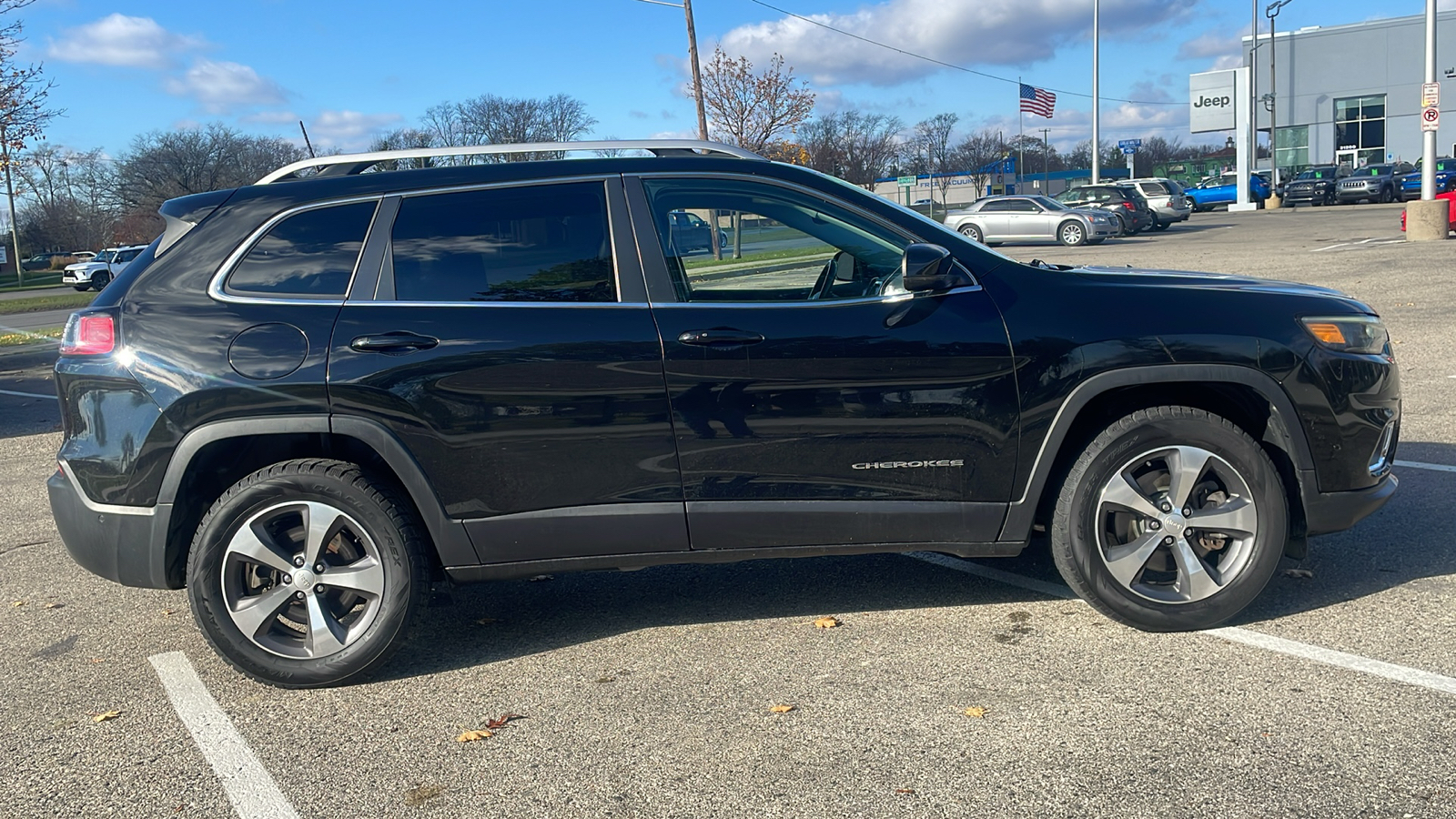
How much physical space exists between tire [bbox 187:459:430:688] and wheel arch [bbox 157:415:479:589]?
0.10 metres

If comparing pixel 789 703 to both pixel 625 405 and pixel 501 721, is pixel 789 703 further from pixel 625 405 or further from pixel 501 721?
pixel 625 405

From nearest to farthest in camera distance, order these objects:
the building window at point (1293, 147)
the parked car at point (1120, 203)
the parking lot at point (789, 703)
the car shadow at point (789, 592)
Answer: the parking lot at point (789, 703) → the car shadow at point (789, 592) → the parked car at point (1120, 203) → the building window at point (1293, 147)

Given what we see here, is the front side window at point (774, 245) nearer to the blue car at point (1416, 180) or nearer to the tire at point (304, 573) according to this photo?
the tire at point (304, 573)

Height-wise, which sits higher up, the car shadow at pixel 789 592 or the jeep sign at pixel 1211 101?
the jeep sign at pixel 1211 101

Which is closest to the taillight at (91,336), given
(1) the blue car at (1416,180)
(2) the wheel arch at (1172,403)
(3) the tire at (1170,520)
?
(2) the wheel arch at (1172,403)

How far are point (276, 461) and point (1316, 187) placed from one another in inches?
2050

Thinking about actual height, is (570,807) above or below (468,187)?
below

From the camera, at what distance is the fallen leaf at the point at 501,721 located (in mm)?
3668

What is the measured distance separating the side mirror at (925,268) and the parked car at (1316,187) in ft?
167

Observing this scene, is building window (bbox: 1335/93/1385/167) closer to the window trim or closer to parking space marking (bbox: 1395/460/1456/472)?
parking space marking (bbox: 1395/460/1456/472)

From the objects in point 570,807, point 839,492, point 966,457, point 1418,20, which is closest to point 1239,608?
point 966,457

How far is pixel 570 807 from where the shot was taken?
10.3ft

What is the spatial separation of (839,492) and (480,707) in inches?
56.9

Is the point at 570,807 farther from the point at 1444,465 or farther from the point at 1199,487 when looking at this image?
the point at 1444,465
